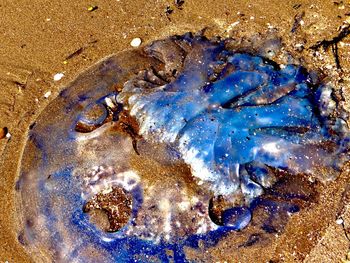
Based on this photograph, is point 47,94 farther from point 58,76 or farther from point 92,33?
point 92,33

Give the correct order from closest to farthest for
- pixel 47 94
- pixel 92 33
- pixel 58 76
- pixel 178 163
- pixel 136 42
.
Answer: pixel 178 163
pixel 47 94
pixel 58 76
pixel 136 42
pixel 92 33

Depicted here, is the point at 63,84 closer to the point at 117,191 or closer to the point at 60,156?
the point at 60,156

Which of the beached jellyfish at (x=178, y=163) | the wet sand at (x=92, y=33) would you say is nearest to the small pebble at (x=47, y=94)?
the wet sand at (x=92, y=33)

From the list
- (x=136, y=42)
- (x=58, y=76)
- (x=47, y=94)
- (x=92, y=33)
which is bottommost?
(x=47, y=94)

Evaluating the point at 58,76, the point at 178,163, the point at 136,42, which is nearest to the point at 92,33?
the point at 136,42

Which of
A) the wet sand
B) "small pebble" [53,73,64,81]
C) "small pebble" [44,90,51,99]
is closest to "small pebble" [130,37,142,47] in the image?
the wet sand

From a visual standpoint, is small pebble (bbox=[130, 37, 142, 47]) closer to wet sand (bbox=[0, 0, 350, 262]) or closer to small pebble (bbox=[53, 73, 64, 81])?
wet sand (bbox=[0, 0, 350, 262])

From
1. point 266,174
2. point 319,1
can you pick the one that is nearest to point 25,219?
point 266,174
